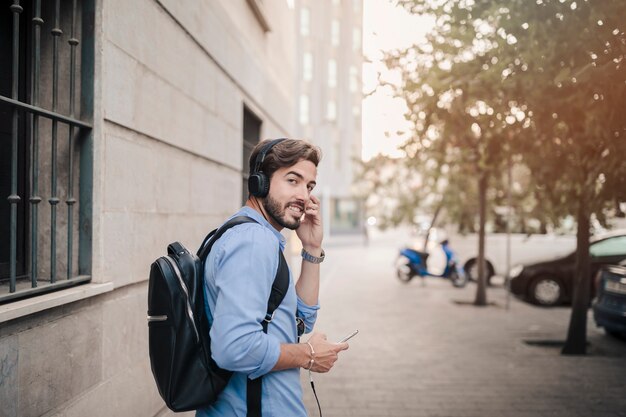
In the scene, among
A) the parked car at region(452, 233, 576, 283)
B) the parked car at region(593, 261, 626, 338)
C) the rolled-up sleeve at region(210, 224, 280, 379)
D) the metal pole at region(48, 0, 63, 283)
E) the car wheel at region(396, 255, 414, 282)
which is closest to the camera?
the rolled-up sleeve at region(210, 224, 280, 379)

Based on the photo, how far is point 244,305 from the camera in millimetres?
1749

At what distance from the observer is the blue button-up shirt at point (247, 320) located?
1746mm

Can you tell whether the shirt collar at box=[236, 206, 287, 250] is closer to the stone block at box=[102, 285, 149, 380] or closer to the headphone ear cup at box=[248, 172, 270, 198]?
the headphone ear cup at box=[248, 172, 270, 198]

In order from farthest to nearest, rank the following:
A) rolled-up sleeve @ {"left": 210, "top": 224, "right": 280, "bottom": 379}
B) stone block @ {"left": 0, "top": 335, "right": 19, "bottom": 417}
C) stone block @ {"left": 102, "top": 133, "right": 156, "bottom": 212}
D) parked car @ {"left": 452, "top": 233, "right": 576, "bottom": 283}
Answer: parked car @ {"left": 452, "top": 233, "right": 576, "bottom": 283}
stone block @ {"left": 102, "top": 133, "right": 156, "bottom": 212}
stone block @ {"left": 0, "top": 335, "right": 19, "bottom": 417}
rolled-up sleeve @ {"left": 210, "top": 224, "right": 280, "bottom": 379}

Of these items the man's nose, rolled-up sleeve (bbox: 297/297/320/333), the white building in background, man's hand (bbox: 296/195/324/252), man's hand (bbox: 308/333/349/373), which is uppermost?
the white building in background

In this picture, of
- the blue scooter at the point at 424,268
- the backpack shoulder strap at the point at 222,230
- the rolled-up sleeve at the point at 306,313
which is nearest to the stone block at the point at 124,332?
the rolled-up sleeve at the point at 306,313

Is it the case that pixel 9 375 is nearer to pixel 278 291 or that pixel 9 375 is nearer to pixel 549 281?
pixel 278 291

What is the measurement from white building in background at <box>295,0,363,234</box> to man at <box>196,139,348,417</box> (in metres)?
39.5

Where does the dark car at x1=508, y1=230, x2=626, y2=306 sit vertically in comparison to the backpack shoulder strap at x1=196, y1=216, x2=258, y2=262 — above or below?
below

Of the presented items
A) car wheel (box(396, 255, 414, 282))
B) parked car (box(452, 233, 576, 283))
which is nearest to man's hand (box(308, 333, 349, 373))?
parked car (box(452, 233, 576, 283))

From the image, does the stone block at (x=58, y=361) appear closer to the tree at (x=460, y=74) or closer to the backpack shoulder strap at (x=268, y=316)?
the backpack shoulder strap at (x=268, y=316)

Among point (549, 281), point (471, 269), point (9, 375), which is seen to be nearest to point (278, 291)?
point (9, 375)

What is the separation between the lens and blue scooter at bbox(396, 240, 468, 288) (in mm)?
14383

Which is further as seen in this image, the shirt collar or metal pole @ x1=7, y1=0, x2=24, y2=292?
metal pole @ x1=7, y1=0, x2=24, y2=292
